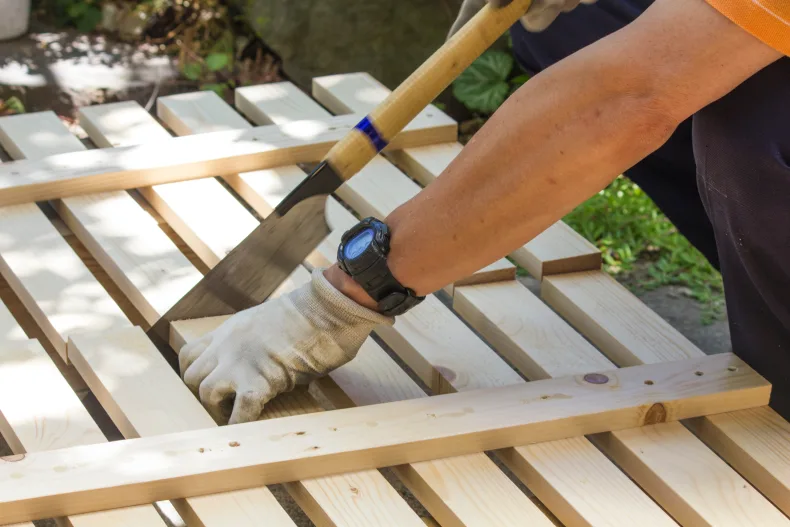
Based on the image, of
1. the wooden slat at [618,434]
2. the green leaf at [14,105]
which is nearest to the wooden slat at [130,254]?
the wooden slat at [618,434]

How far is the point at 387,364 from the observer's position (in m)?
2.12

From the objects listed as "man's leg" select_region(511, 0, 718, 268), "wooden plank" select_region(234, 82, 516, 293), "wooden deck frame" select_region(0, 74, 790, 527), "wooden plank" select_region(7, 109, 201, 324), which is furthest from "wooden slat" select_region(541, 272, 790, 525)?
"wooden plank" select_region(7, 109, 201, 324)

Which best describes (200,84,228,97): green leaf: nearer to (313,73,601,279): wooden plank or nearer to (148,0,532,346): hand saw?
(313,73,601,279): wooden plank

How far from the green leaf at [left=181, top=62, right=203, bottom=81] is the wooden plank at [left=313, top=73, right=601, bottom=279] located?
5.17ft

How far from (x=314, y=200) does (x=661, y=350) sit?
2.34ft

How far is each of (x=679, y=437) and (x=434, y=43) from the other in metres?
2.75

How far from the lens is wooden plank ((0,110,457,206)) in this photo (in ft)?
8.23

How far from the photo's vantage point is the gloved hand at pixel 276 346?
6.15 feet

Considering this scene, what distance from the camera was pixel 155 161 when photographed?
2.58m

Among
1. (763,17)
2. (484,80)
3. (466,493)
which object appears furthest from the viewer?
(484,80)

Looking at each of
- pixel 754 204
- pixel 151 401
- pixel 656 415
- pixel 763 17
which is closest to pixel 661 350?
pixel 656 415

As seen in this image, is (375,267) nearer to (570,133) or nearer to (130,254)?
(570,133)

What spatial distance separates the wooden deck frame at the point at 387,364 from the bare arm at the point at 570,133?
0.31 m

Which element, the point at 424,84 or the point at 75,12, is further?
the point at 75,12
